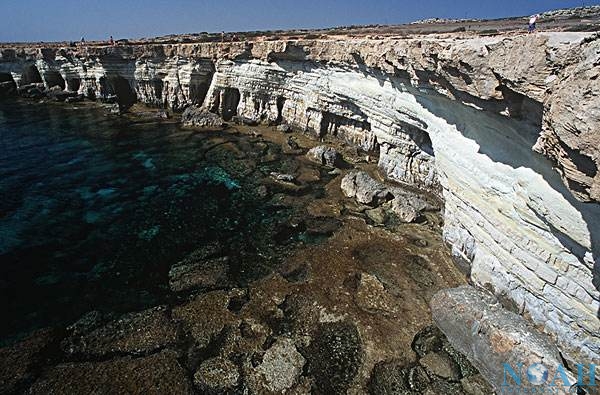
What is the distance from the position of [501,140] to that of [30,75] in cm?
5810

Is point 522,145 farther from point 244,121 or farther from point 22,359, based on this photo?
point 244,121

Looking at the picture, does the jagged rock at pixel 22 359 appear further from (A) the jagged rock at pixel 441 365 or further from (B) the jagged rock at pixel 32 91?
(B) the jagged rock at pixel 32 91

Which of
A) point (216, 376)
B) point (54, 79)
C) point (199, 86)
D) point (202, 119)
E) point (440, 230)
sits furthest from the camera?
point (54, 79)

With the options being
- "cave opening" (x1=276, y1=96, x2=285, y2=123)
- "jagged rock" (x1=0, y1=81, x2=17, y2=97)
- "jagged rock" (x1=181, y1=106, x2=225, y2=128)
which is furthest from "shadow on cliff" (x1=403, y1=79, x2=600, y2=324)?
"jagged rock" (x1=0, y1=81, x2=17, y2=97)

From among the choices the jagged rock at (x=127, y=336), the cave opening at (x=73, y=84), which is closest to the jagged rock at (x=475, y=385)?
the jagged rock at (x=127, y=336)

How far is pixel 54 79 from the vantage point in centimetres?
4425

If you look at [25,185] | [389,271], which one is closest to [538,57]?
[389,271]

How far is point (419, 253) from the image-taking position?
45.7 ft

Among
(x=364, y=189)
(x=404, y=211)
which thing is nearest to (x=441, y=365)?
(x=404, y=211)

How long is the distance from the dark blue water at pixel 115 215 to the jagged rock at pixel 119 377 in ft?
7.06

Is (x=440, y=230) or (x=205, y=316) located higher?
(x=440, y=230)

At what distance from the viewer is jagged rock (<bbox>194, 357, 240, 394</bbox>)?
884 centimetres

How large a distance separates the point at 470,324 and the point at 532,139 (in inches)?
214

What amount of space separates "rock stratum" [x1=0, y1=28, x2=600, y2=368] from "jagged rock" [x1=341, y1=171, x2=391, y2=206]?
2189 millimetres
